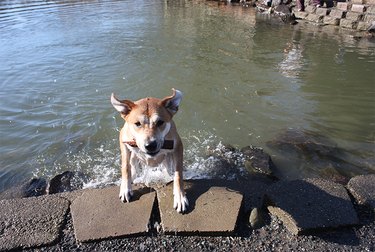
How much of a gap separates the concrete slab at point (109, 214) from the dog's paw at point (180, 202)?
11.6 inches

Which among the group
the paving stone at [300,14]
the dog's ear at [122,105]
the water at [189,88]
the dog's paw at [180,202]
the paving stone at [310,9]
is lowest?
the water at [189,88]

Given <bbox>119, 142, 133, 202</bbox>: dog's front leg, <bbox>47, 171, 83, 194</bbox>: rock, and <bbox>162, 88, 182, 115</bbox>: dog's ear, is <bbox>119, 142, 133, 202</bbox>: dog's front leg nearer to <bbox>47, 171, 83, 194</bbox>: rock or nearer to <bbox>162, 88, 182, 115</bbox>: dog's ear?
<bbox>162, 88, 182, 115</bbox>: dog's ear

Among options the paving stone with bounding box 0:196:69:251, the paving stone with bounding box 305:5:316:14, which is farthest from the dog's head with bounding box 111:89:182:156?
the paving stone with bounding box 305:5:316:14

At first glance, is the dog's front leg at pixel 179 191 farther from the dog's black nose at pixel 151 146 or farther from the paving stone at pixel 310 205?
the paving stone at pixel 310 205

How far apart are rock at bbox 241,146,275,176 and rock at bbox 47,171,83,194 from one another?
9.08 ft

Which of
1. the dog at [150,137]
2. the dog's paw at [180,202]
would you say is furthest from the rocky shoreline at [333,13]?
the dog's paw at [180,202]

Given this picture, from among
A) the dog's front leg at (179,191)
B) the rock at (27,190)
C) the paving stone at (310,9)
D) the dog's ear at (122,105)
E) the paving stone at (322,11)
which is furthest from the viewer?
the paving stone at (310,9)

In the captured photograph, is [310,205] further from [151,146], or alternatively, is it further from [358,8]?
[358,8]

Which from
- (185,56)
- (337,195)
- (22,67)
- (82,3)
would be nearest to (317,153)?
(337,195)

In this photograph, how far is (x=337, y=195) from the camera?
444 cm

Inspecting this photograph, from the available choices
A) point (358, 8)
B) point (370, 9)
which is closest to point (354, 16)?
point (358, 8)

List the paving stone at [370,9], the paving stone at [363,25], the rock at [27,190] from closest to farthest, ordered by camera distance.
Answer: the rock at [27,190] < the paving stone at [363,25] < the paving stone at [370,9]

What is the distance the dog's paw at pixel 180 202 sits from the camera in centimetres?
416

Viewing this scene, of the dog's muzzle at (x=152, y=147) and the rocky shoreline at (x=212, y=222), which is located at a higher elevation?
the dog's muzzle at (x=152, y=147)
